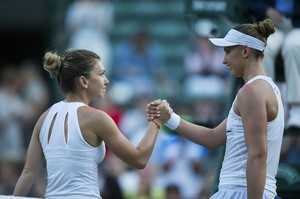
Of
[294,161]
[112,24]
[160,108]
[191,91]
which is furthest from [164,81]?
[160,108]

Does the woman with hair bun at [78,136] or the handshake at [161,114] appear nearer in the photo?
the woman with hair bun at [78,136]

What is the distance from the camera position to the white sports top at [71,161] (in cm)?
615

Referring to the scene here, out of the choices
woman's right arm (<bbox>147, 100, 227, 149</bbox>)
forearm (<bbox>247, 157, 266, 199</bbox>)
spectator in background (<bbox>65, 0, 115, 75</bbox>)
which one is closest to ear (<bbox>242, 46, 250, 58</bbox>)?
woman's right arm (<bbox>147, 100, 227, 149</bbox>)

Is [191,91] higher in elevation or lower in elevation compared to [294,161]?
lower

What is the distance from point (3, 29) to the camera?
1825 centimetres

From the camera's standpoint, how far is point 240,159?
20.4ft

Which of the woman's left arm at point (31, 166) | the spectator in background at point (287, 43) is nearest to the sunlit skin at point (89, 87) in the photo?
the woman's left arm at point (31, 166)

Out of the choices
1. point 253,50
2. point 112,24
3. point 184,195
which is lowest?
point 184,195

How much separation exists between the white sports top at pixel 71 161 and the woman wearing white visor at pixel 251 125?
0.75 meters

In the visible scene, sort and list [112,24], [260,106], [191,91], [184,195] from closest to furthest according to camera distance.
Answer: [260,106]
[184,195]
[191,91]
[112,24]

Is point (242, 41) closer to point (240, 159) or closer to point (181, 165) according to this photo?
point (240, 159)

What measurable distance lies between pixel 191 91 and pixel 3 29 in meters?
5.48

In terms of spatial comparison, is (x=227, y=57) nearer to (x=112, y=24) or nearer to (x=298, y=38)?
(x=298, y=38)

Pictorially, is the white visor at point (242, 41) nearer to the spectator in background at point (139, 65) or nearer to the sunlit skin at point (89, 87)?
the sunlit skin at point (89, 87)
